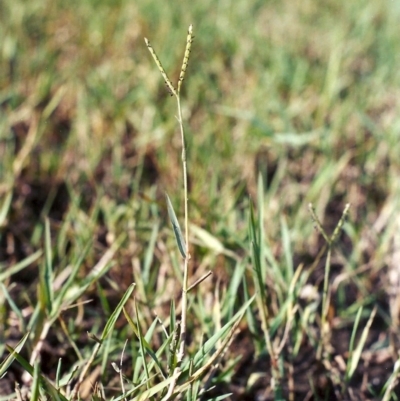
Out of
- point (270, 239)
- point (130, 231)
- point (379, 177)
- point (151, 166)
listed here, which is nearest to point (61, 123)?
point (151, 166)

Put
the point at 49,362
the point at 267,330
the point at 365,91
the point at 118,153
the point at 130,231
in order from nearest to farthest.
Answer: the point at 267,330, the point at 49,362, the point at 130,231, the point at 118,153, the point at 365,91

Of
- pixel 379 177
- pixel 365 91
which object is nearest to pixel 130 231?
pixel 379 177

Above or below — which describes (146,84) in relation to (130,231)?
above

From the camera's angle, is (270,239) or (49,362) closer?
(49,362)

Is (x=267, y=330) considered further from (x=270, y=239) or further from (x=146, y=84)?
(x=146, y=84)

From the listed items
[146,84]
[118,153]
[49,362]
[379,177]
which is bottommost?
[49,362]

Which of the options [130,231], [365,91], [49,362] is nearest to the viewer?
[49,362]
